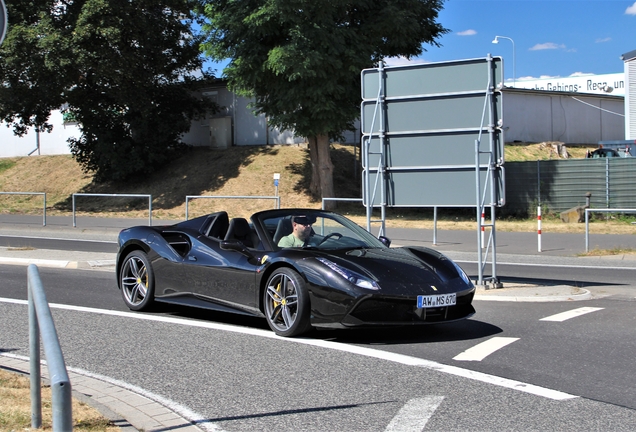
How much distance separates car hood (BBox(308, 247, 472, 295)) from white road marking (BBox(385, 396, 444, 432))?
6.11ft

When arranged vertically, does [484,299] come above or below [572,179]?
below

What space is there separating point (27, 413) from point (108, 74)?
30.9 m

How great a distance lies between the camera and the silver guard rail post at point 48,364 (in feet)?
9.91

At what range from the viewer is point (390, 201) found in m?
11.9

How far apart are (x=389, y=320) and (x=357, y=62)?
2244 centimetres

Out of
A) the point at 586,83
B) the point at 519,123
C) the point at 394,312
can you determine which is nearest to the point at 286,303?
the point at 394,312

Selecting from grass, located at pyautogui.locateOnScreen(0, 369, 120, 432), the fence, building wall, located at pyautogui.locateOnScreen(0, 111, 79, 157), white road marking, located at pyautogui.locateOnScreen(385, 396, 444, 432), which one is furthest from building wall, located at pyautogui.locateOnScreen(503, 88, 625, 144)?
grass, located at pyautogui.locateOnScreen(0, 369, 120, 432)

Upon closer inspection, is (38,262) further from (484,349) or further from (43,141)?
(43,141)

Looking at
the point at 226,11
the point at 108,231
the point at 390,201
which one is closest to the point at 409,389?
the point at 390,201

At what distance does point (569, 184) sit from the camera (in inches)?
1110

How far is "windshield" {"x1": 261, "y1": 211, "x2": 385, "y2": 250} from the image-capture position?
809 cm

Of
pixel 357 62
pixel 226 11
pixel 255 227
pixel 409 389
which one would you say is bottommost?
pixel 409 389

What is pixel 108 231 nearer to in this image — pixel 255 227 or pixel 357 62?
pixel 357 62

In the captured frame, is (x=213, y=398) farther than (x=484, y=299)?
No
